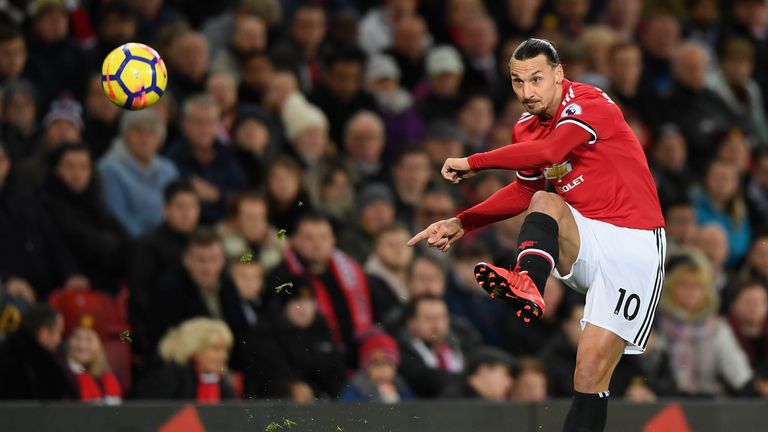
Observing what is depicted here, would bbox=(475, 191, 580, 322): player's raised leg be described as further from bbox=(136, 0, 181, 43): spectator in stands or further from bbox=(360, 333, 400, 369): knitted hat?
bbox=(136, 0, 181, 43): spectator in stands

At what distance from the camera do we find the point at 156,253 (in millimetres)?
9805

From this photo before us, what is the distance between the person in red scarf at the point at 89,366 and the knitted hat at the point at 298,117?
2732 mm

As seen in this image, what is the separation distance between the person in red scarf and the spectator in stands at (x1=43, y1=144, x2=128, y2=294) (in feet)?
2.16

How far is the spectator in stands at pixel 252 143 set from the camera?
11.1 metres

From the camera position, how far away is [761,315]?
37.6 feet

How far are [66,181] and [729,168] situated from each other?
6018 mm

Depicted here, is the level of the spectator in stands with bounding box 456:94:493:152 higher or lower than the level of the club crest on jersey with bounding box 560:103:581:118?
lower

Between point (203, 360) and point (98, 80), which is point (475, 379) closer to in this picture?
point (203, 360)

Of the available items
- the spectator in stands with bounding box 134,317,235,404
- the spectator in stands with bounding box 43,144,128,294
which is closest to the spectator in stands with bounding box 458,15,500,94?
the spectator in stands with bounding box 43,144,128,294

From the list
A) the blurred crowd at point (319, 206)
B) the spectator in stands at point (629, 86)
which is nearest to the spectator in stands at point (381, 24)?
the blurred crowd at point (319, 206)

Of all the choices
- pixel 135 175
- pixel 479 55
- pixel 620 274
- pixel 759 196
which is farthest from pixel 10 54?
pixel 759 196

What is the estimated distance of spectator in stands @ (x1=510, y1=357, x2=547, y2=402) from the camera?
1002 centimetres

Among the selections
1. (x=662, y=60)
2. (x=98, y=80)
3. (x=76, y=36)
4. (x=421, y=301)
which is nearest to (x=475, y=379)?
(x=421, y=301)

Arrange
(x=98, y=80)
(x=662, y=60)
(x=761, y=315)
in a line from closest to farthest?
(x=98, y=80) < (x=761, y=315) < (x=662, y=60)
